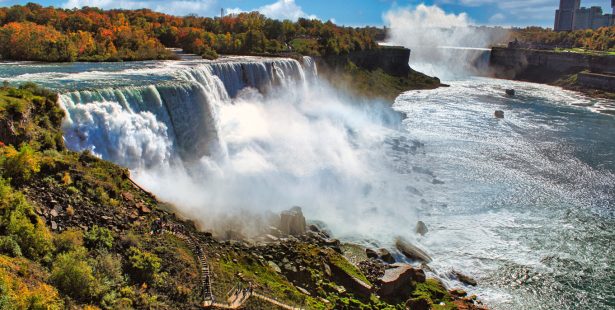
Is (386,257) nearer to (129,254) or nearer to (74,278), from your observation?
(129,254)

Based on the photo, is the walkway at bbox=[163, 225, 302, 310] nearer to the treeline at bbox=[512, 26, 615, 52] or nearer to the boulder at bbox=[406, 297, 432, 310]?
the boulder at bbox=[406, 297, 432, 310]

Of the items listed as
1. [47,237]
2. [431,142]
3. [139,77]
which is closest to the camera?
[47,237]

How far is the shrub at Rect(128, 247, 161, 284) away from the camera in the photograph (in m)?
11.4

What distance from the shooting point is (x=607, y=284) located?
56.7 ft

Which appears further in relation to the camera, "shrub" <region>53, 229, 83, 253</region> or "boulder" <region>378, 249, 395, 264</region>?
"boulder" <region>378, 249, 395, 264</region>

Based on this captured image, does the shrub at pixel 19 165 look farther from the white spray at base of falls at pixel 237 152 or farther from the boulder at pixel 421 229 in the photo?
the boulder at pixel 421 229

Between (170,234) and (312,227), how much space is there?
6.68m

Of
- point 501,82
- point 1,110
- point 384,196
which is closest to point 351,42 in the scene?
point 501,82

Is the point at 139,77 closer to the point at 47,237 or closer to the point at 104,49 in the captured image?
the point at 104,49

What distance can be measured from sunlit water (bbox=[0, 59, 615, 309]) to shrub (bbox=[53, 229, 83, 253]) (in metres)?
7.20

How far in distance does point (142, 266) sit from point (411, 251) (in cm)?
1054

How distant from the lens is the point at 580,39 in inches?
4481

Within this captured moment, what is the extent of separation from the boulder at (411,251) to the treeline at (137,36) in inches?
1092

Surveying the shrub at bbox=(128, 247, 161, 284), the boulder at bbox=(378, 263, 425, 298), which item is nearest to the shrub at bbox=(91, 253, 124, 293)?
the shrub at bbox=(128, 247, 161, 284)
